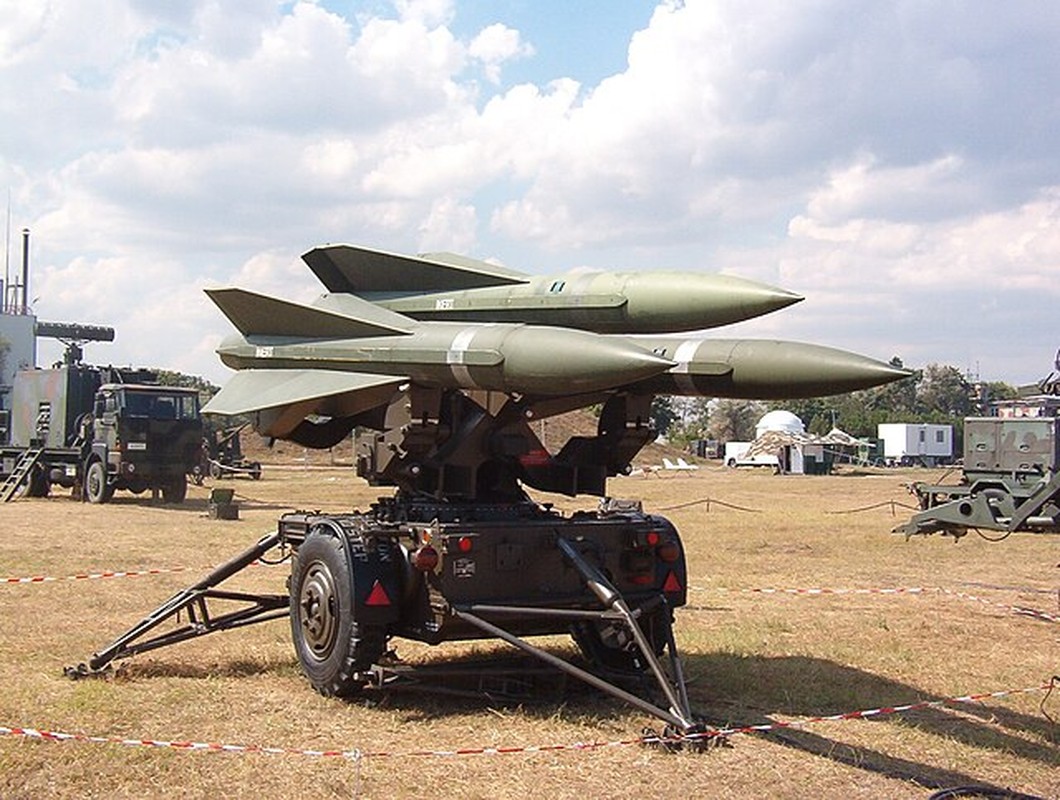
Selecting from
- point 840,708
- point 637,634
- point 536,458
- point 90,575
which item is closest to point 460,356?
point 536,458

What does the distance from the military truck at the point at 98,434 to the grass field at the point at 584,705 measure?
7594 millimetres

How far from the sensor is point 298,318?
333 inches

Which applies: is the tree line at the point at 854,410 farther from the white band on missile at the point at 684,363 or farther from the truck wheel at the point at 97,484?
the white band on missile at the point at 684,363

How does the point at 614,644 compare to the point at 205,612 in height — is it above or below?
below

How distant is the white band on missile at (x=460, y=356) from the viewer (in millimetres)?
7180

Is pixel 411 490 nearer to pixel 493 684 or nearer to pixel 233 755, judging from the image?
pixel 493 684

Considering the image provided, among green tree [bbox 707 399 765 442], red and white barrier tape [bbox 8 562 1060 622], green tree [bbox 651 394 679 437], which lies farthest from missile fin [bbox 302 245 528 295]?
green tree [bbox 707 399 765 442]

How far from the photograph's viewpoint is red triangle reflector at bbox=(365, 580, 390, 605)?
7.06m

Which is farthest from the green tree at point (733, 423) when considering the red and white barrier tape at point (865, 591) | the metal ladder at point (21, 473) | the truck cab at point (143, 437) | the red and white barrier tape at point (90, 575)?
the red and white barrier tape at point (90, 575)

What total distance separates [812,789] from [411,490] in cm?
352

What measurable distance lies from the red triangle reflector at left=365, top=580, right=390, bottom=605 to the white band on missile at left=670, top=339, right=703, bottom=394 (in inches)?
87.7

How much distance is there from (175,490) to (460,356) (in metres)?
17.4

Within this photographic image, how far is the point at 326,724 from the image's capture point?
6.67m

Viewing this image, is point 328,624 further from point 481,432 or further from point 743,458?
point 743,458
